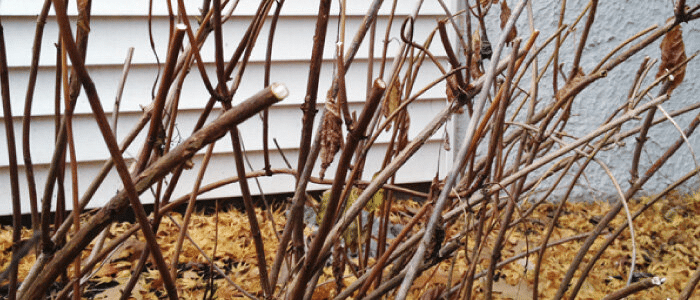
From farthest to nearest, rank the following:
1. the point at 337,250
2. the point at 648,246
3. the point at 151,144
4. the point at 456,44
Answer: the point at 456,44
the point at 648,246
the point at 337,250
the point at 151,144

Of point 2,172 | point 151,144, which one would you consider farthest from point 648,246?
point 2,172

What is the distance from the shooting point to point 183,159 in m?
0.59

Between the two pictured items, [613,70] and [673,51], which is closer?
[673,51]

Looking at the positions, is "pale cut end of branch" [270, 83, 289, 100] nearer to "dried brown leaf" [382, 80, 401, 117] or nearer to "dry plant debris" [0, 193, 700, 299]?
"dried brown leaf" [382, 80, 401, 117]

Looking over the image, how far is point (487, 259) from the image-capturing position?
204cm

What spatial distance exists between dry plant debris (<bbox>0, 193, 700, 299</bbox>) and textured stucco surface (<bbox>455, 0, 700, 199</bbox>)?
0.86 ft

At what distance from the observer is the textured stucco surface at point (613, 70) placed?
263 cm

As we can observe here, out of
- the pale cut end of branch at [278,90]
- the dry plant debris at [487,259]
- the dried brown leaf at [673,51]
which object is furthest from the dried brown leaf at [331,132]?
the dry plant debris at [487,259]

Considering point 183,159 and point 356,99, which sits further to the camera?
point 356,99

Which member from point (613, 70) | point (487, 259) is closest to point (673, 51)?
point (487, 259)

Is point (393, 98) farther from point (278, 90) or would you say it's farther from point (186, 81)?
point (186, 81)

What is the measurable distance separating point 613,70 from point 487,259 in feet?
4.18

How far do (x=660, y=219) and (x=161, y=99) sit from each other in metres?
2.50

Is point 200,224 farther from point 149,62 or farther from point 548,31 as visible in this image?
point 548,31
